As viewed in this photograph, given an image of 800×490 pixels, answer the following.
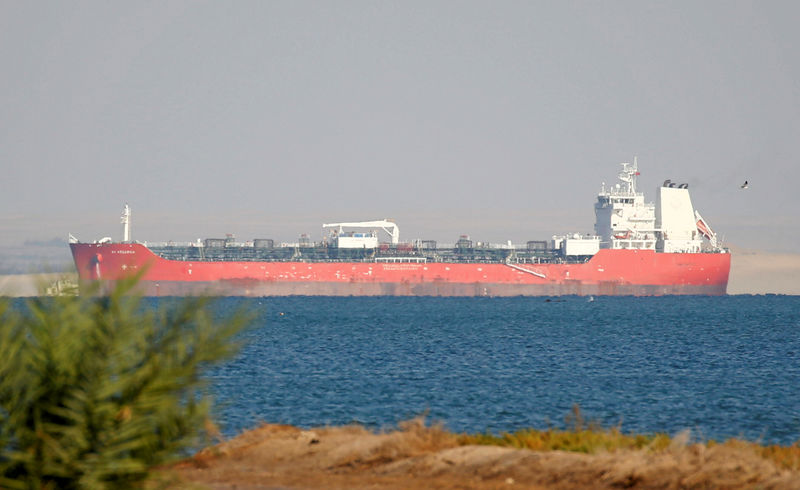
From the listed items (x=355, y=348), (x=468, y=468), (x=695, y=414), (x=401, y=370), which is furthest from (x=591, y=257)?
(x=468, y=468)

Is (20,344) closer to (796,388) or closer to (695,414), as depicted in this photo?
(695,414)

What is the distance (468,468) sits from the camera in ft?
28.9

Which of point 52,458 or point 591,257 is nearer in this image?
point 52,458

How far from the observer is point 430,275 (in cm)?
7619

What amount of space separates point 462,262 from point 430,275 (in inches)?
171

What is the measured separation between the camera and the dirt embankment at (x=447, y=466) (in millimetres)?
8094

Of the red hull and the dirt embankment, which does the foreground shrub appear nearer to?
the dirt embankment

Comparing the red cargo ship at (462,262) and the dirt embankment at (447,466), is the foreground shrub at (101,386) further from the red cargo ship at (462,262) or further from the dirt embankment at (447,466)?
the red cargo ship at (462,262)

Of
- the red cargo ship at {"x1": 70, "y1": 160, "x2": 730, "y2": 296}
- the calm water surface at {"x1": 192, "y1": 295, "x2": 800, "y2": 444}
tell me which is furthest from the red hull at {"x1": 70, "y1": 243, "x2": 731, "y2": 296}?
the calm water surface at {"x1": 192, "y1": 295, "x2": 800, "y2": 444}

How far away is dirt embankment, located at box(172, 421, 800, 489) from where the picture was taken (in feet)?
26.6

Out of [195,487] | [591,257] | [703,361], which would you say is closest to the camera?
[195,487]

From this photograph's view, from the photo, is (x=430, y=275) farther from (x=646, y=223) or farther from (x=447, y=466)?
(x=447, y=466)

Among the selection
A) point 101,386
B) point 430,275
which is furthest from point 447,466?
point 430,275

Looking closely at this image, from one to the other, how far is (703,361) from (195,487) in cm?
2536
